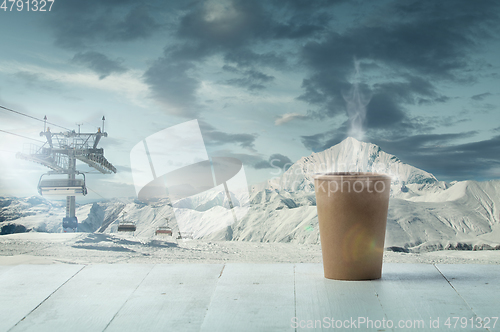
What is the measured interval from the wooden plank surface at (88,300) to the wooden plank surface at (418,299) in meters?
1.91

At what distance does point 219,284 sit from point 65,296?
120 centimetres

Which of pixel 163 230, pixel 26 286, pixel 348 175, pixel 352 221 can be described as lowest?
pixel 163 230

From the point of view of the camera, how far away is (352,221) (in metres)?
2.93

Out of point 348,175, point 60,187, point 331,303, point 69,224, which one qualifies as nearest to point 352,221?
point 348,175

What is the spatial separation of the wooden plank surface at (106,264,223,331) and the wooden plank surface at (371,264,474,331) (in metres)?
1.29

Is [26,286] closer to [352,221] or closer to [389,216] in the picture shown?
[352,221]

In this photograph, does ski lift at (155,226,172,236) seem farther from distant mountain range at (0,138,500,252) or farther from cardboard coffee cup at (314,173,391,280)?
cardboard coffee cup at (314,173,391,280)

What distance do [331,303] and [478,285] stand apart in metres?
1.39

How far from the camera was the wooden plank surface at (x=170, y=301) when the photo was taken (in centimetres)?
220

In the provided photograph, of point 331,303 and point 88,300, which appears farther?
point 88,300

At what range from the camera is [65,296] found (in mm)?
2744

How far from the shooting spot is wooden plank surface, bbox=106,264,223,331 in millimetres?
2198

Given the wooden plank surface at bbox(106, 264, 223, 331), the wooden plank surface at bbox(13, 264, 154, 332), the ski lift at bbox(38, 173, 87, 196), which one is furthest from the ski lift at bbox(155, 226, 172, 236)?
the wooden plank surface at bbox(106, 264, 223, 331)

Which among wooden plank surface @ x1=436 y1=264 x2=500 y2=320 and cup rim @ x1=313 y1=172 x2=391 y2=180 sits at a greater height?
cup rim @ x1=313 y1=172 x2=391 y2=180
